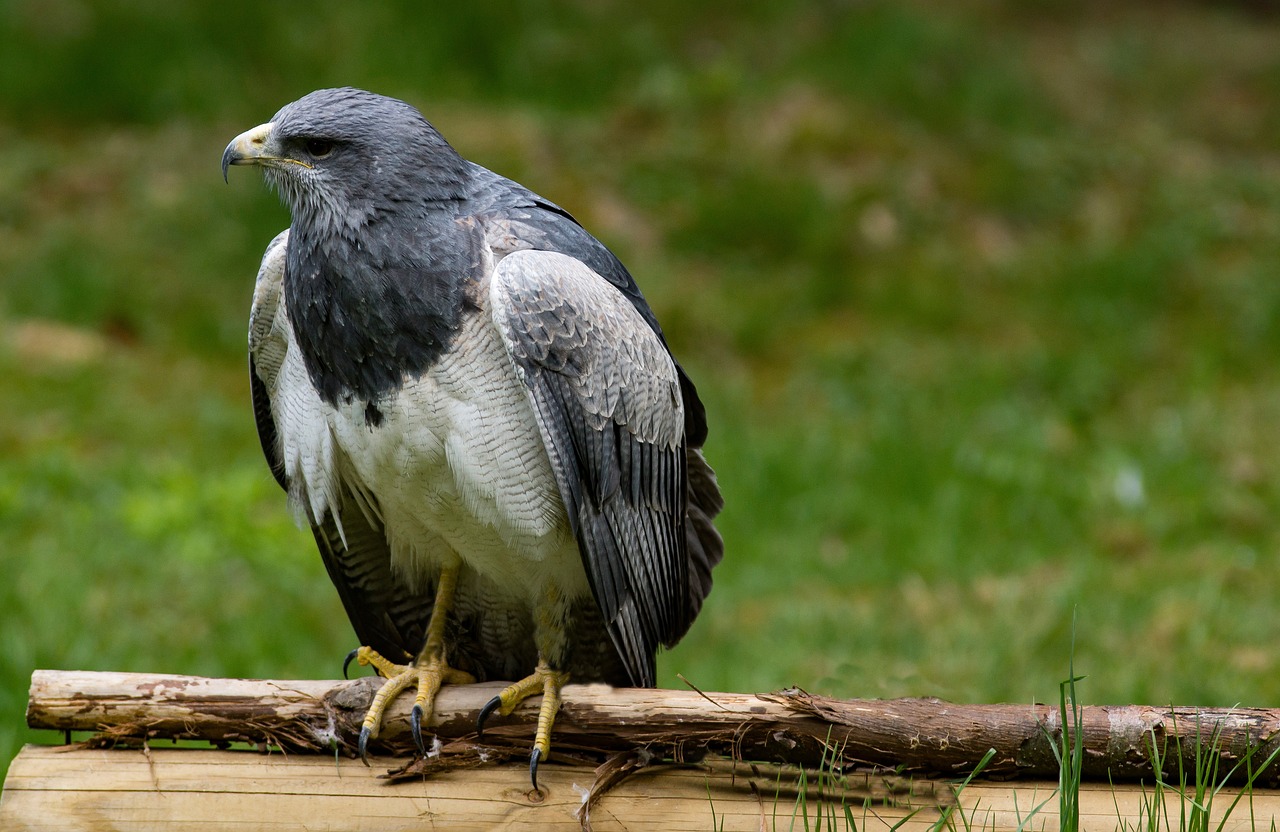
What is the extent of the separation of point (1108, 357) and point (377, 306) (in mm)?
6284

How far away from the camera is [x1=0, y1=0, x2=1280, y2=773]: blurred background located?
5531mm

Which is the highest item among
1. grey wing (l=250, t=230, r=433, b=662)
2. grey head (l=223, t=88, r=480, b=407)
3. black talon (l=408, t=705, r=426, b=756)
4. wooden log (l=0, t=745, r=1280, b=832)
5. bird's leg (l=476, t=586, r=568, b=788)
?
grey head (l=223, t=88, r=480, b=407)

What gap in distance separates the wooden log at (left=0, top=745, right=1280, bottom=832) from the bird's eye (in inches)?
54.8

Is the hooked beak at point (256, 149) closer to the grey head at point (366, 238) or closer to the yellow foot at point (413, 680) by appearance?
the grey head at point (366, 238)

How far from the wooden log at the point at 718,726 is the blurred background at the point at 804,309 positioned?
3.86 ft

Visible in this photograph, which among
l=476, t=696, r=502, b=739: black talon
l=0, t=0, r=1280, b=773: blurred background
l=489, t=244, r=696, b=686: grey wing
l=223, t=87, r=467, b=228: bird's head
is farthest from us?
l=0, t=0, r=1280, b=773: blurred background

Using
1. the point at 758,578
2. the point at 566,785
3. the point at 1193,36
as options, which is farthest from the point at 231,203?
the point at 1193,36

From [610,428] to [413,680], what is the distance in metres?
0.84

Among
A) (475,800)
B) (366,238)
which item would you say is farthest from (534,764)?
(366,238)

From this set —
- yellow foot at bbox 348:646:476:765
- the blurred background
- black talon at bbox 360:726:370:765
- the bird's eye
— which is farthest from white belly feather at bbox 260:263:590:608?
the blurred background

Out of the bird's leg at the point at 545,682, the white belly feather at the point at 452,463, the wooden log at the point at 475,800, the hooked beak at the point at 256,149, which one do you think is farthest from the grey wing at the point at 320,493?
the wooden log at the point at 475,800

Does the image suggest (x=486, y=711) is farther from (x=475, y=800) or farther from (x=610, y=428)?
(x=610, y=428)

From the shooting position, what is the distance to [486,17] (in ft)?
33.3

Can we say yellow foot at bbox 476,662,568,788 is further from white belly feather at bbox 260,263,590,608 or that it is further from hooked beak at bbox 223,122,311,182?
hooked beak at bbox 223,122,311,182
